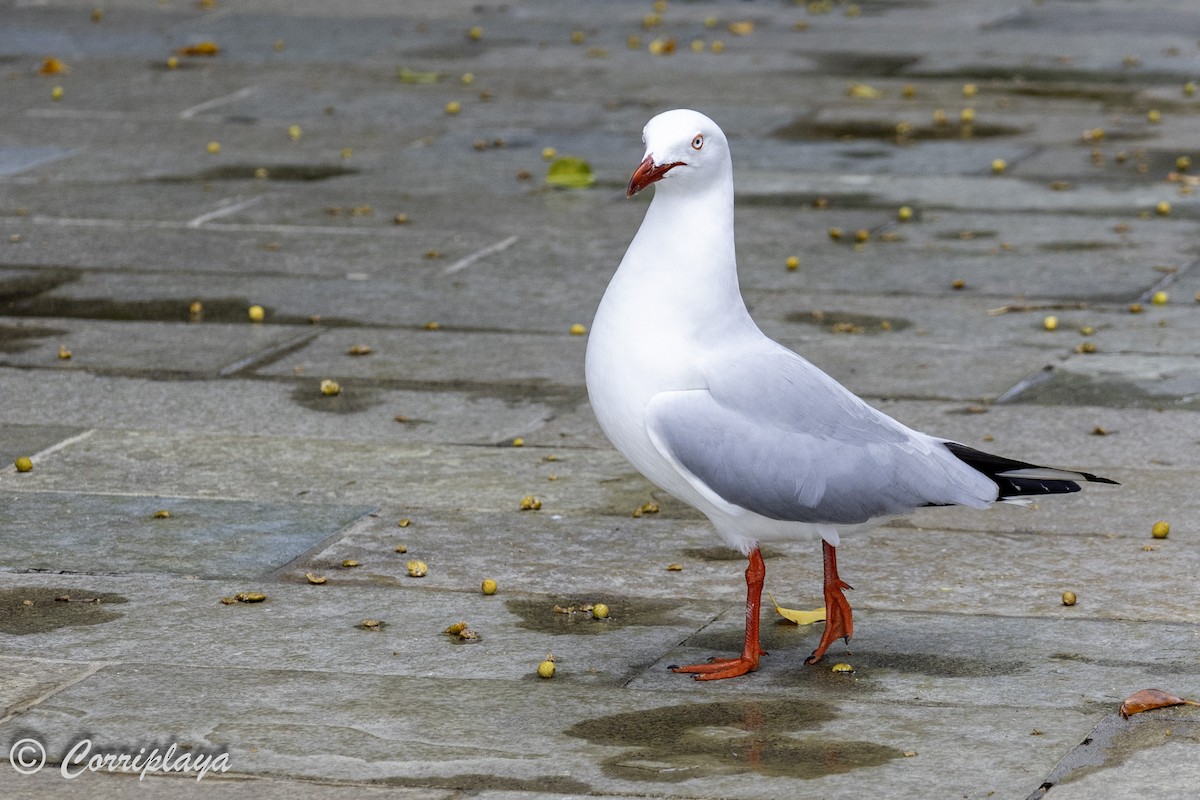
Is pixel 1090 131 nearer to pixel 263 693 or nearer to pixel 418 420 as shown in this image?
pixel 418 420

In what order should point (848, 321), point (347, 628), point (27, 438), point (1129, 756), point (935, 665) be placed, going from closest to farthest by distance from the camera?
1. point (1129, 756)
2. point (935, 665)
3. point (347, 628)
4. point (27, 438)
5. point (848, 321)

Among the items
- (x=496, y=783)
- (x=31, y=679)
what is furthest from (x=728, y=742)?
(x=31, y=679)

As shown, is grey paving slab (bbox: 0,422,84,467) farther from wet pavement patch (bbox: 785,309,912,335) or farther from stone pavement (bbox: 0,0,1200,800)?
wet pavement patch (bbox: 785,309,912,335)

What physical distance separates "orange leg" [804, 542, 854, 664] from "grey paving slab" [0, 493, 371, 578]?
1.94m

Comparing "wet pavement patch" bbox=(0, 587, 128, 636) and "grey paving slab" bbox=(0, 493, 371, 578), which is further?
"grey paving slab" bbox=(0, 493, 371, 578)

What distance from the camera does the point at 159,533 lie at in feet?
21.9

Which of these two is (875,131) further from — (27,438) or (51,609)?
(51,609)

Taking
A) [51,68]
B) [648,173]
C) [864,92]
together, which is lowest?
[648,173]

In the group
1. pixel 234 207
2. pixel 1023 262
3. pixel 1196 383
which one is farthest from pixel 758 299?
pixel 234 207

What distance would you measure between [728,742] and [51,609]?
2.26m

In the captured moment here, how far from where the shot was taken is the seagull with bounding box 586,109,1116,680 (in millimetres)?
5262

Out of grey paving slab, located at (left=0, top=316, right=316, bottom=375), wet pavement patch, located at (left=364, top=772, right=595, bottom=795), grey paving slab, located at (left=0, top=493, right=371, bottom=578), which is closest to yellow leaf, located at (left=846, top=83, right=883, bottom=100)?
grey paving slab, located at (left=0, top=316, right=316, bottom=375)

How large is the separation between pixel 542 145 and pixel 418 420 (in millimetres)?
6141

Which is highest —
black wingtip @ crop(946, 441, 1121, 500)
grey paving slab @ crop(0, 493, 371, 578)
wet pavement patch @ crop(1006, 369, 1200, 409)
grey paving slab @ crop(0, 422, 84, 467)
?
black wingtip @ crop(946, 441, 1121, 500)
